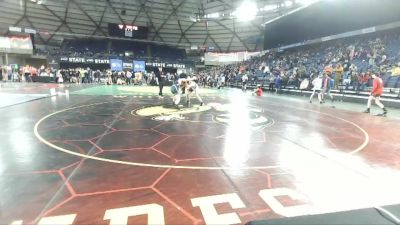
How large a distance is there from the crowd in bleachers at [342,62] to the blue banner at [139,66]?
55.3 feet

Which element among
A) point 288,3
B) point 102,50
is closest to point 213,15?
point 288,3

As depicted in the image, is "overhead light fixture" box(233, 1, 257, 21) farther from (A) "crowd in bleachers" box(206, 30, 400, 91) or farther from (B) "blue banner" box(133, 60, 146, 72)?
(B) "blue banner" box(133, 60, 146, 72)

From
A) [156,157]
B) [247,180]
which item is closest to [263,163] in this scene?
[247,180]

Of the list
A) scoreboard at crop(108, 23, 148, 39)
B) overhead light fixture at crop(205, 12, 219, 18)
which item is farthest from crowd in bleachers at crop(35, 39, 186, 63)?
overhead light fixture at crop(205, 12, 219, 18)

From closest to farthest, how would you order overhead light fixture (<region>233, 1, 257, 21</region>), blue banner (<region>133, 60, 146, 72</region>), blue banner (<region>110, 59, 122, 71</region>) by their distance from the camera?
1. overhead light fixture (<region>233, 1, 257, 21</region>)
2. blue banner (<region>110, 59, 122, 71</region>)
3. blue banner (<region>133, 60, 146, 72</region>)

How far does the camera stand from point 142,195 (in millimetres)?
3281

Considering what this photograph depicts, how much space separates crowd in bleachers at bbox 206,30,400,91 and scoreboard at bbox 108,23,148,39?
18751 mm

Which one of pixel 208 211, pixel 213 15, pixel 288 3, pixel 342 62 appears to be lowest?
pixel 208 211

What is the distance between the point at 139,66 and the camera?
44.4 meters

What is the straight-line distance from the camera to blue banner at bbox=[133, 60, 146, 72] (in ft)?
145

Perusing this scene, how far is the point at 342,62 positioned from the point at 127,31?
107ft

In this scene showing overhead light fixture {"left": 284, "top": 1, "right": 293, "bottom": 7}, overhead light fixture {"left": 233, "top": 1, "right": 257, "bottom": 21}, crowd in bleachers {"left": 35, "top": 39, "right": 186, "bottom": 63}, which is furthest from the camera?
crowd in bleachers {"left": 35, "top": 39, "right": 186, "bottom": 63}

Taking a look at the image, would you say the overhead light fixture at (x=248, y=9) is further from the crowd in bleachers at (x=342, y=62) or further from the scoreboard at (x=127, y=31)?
the scoreboard at (x=127, y=31)

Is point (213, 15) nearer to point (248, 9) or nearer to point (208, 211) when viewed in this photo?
point (248, 9)
